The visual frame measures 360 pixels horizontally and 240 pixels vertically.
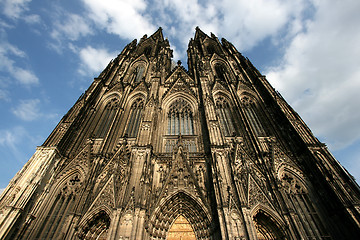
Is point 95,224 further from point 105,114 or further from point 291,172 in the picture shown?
point 291,172

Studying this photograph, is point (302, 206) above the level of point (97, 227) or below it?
above

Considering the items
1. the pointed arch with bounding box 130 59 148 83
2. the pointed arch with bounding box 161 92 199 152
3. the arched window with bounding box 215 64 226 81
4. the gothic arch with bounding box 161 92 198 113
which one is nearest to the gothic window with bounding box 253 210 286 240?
the pointed arch with bounding box 161 92 199 152

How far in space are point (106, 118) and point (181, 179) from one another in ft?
28.1

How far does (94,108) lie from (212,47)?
18340 millimetres

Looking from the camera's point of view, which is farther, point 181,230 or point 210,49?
point 210,49

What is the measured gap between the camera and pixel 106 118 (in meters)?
15.6

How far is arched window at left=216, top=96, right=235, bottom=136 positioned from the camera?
47.2 feet

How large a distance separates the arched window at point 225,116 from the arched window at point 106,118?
8.91 meters

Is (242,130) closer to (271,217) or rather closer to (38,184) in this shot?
(271,217)

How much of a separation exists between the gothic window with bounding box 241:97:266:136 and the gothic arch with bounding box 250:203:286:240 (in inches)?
223

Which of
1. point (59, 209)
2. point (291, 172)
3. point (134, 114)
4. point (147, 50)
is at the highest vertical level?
point (147, 50)

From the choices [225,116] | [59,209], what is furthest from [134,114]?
[59,209]

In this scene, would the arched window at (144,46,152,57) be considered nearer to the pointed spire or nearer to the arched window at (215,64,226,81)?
the pointed spire

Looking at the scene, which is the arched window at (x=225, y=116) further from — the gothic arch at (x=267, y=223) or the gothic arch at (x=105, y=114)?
the gothic arch at (x=105, y=114)
